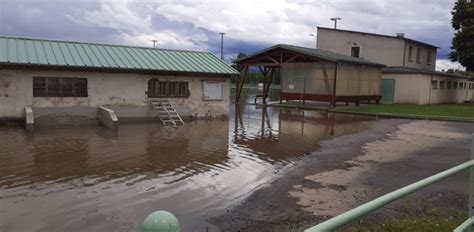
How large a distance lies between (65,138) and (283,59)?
23.2 metres

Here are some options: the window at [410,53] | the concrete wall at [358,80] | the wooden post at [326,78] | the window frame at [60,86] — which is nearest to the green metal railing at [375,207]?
the window frame at [60,86]

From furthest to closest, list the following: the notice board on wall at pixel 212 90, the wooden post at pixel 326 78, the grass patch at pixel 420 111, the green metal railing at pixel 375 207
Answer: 1. the wooden post at pixel 326 78
2. the grass patch at pixel 420 111
3. the notice board on wall at pixel 212 90
4. the green metal railing at pixel 375 207

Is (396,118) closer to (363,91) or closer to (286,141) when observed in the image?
(363,91)

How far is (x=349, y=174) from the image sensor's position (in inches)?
377

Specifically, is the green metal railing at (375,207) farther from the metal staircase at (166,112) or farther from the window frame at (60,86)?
the window frame at (60,86)

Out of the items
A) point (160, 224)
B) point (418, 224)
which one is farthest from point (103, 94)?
point (160, 224)

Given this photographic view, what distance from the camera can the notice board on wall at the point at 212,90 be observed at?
22.6 metres

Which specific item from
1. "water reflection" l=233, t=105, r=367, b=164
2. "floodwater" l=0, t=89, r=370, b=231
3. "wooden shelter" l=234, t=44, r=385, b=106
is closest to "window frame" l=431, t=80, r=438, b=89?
"wooden shelter" l=234, t=44, r=385, b=106

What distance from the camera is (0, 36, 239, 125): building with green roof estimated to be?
58.5 ft

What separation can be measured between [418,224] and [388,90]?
3369 centimetres

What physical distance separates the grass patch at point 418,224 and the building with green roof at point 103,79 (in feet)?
51.6

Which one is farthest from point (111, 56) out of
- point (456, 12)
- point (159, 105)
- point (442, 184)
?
point (456, 12)

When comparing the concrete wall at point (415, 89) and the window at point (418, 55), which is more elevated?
the window at point (418, 55)

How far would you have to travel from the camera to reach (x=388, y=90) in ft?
122
